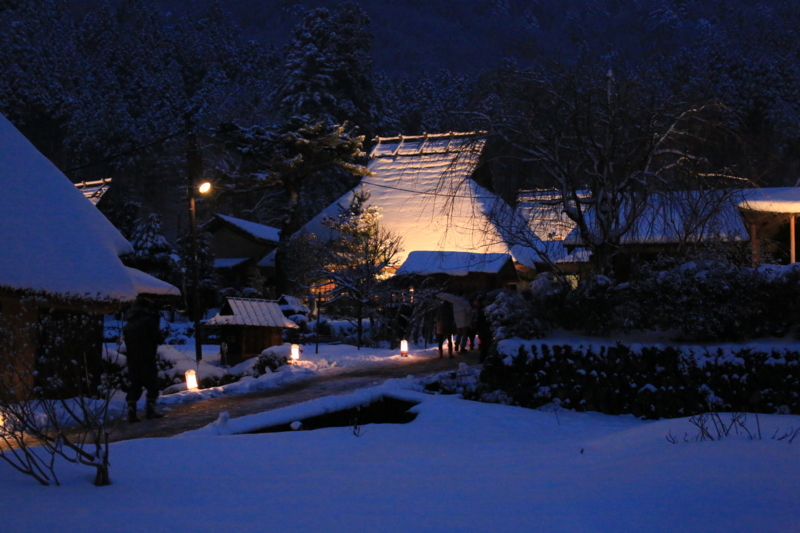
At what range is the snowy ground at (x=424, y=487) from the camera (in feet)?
11.8

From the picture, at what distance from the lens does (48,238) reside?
1126cm

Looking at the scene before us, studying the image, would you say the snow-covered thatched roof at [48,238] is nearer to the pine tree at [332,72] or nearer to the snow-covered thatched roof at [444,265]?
the snow-covered thatched roof at [444,265]

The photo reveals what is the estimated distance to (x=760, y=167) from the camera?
12.0 m

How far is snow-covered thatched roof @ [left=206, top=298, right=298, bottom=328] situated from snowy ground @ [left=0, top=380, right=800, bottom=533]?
899 cm

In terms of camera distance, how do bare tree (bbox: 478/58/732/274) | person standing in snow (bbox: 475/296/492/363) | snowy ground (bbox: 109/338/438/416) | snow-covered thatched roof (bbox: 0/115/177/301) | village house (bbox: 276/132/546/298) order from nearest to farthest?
snow-covered thatched roof (bbox: 0/115/177/301) < bare tree (bbox: 478/58/732/274) < snowy ground (bbox: 109/338/438/416) < person standing in snow (bbox: 475/296/492/363) < village house (bbox: 276/132/546/298)

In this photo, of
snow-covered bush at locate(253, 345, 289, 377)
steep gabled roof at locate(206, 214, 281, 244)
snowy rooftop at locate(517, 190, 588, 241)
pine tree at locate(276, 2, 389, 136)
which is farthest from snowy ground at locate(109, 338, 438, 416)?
pine tree at locate(276, 2, 389, 136)

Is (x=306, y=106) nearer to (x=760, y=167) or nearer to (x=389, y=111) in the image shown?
(x=389, y=111)

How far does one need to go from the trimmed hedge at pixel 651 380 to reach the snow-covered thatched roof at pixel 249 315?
7.31 metres

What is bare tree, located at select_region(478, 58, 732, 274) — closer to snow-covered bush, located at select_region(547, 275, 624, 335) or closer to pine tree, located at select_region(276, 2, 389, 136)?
snow-covered bush, located at select_region(547, 275, 624, 335)

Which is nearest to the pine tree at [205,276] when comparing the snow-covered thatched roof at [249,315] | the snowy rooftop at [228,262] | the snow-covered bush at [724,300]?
the snowy rooftop at [228,262]

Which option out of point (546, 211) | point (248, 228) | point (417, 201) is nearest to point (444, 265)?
point (417, 201)

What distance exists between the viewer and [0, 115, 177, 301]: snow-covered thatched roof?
10477mm

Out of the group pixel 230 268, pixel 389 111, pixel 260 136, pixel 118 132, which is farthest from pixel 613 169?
pixel 118 132

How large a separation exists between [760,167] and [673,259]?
127 inches
